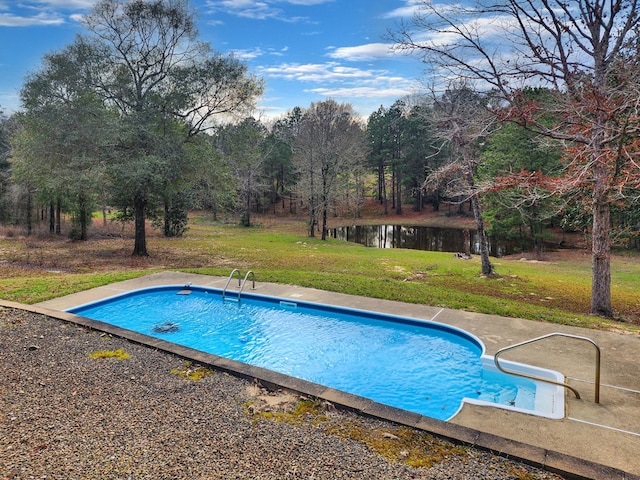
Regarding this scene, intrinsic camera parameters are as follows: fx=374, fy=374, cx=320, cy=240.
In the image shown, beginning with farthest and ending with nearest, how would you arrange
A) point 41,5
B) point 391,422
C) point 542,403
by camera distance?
point 41,5, point 542,403, point 391,422

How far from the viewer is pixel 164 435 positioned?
315 cm

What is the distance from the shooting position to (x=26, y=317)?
6.16 m

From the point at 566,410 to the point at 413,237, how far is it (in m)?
26.7

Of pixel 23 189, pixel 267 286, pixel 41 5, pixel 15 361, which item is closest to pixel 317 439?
pixel 15 361

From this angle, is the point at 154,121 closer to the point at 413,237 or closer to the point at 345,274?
the point at 345,274

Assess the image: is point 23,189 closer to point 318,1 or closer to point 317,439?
point 318,1

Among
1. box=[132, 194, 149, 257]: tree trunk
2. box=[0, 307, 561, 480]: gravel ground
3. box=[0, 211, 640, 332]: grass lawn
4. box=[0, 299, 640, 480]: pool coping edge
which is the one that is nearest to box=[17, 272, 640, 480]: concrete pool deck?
box=[0, 299, 640, 480]: pool coping edge

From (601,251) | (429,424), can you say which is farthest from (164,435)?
(601,251)

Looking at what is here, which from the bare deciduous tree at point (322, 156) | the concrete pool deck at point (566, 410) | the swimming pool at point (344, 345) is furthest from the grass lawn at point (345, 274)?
the bare deciduous tree at point (322, 156)

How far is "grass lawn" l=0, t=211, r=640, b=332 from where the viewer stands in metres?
8.02

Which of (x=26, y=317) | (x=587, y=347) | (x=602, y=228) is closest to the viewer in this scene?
(x=587, y=347)

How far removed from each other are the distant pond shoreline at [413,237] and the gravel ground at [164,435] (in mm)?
21230

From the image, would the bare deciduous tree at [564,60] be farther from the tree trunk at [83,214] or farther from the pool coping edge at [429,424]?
the tree trunk at [83,214]

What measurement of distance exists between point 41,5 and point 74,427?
15.8 m
